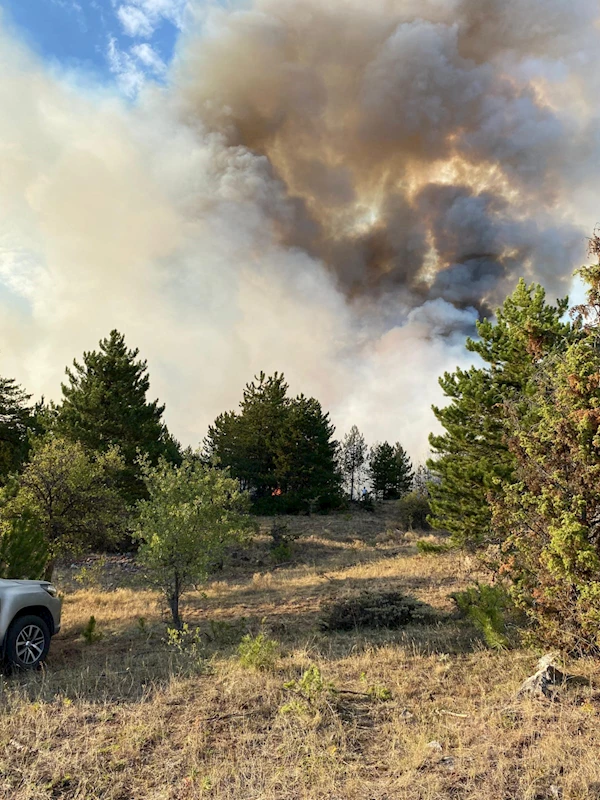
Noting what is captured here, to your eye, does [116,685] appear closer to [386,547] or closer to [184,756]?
[184,756]

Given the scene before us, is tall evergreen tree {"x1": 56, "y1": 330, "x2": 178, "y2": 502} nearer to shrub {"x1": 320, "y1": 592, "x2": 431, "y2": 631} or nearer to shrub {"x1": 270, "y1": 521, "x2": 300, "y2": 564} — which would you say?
shrub {"x1": 270, "y1": 521, "x2": 300, "y2": 564}

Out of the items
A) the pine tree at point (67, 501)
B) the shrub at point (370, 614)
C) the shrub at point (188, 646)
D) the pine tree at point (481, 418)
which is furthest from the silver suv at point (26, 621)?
the pine tree at point (481, 418)

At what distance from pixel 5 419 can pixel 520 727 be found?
33281 mm

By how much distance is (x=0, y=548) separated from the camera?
1069 centimetres

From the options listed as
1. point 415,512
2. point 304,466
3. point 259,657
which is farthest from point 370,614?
point 304,466

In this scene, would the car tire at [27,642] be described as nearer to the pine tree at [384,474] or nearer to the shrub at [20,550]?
the shrub at [20,550]

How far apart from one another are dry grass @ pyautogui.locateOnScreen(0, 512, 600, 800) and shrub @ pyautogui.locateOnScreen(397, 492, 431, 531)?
25913mm

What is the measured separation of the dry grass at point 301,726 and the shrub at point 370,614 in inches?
26.5

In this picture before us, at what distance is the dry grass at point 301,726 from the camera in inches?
149

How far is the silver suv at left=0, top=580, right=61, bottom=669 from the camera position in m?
7.08

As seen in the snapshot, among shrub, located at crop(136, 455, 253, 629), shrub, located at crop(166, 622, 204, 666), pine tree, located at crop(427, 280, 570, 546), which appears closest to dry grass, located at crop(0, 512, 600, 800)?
shrub, located at crop(166, 622, 204, 666)

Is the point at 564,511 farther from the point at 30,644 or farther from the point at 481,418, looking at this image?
the point at 481,418

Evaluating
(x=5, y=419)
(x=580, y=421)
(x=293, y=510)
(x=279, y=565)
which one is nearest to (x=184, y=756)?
(x=580, y=421)

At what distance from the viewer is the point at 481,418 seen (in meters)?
18.2
